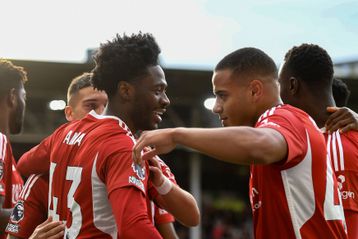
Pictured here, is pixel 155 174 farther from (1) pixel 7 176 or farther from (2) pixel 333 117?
(1) pixel 7 176

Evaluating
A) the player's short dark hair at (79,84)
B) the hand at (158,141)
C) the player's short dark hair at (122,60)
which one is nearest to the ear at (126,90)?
the player's short dark hair at (122,60)

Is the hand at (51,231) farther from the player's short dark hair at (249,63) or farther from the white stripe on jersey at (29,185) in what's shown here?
the player's short dark hair at (249,63)

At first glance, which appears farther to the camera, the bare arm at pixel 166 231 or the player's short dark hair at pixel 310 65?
the bare arm at pixel 166 231

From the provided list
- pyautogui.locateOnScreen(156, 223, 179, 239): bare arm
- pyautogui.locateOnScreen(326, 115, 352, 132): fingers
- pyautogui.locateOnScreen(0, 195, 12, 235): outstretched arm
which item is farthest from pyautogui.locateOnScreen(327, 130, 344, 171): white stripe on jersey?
pyautogui.locateOnScreen(0, 195, 12, 235): outstretched arm

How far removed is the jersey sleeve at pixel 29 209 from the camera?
415 cm

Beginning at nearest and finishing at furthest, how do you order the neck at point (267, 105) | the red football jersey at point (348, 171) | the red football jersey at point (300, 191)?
1. the red football jersey at point (300, 191)
2. the neck at point (267, 105)
3. the red football jersey at point (348, 171)

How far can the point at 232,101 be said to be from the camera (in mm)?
3533

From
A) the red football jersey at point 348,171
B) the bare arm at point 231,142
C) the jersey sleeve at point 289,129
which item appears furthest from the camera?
the red football jersey at point 348,171

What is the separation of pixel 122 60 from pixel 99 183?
0.73m

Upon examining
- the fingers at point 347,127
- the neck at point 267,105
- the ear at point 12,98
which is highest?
the ear at point 12,98

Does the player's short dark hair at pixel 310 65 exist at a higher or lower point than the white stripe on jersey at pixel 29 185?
higher

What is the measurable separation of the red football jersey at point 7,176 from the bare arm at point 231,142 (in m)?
1.95

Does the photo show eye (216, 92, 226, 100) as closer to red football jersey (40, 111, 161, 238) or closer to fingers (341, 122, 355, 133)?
red football jersey (40, 111, 161, 238)

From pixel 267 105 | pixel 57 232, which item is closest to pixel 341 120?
pixel 267 105
